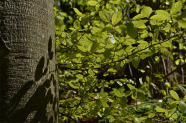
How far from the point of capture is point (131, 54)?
99cm

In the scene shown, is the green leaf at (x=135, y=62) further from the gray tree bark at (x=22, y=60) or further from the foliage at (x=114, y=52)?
the gray tree bark at (x=22, y=60)

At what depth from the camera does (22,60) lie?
0.78 m

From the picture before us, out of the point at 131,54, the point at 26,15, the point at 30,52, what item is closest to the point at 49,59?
the point at 30,52

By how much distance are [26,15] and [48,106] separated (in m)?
0.51

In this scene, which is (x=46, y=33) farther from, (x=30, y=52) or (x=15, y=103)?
(x=15, y=103)

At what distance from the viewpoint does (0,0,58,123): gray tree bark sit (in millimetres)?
764

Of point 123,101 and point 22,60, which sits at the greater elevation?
point 22,60

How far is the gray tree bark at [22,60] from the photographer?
0.76 m

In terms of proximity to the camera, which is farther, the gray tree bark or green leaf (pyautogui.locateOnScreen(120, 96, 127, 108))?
green leaf (pyautogui.locateOnScreen(120, 96, 127, 108))

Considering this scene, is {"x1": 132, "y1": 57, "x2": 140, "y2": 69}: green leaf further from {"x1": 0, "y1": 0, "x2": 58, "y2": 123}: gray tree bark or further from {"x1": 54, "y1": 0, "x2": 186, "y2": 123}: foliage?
A: {"x1": 0, "y1": 0, "x2": 58, "y2": 123}: gray tree bark

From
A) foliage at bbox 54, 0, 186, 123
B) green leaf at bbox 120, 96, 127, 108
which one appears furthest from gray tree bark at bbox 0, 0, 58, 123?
green leaf at bbox 120, 96, 127, 108

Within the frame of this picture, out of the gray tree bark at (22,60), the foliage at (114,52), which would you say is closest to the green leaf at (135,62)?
the foliage at (114,52)

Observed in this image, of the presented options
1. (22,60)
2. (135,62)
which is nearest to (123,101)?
(135,62)

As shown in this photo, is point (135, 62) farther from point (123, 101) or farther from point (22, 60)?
point (22, 60)
